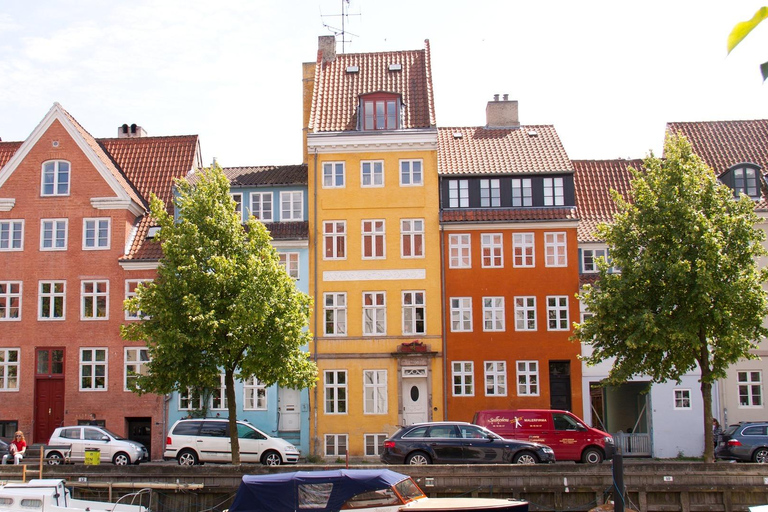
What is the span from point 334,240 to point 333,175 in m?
3.04

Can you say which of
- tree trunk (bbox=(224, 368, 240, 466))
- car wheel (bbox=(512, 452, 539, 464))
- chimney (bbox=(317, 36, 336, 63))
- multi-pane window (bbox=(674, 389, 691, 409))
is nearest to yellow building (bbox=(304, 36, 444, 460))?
chimney (bbox=(317, 36, 336, 63))

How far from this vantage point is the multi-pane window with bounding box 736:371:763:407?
37.7 meters

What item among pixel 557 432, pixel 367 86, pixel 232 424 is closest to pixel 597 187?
pixel 367 86

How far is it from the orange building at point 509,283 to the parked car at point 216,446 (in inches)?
Answer: 366

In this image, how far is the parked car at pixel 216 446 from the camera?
3078cm

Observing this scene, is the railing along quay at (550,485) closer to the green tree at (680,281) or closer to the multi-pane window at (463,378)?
the green tree at (680,281)

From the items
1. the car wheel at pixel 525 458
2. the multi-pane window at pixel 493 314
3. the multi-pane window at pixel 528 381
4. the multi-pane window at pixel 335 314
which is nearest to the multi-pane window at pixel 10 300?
the multi-pane window at pixel 335 314

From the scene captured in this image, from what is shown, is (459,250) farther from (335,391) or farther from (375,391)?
(335,391)

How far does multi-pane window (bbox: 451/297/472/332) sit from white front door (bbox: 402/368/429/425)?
2.49 meters

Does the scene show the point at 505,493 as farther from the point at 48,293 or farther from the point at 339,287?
the point at 48,293

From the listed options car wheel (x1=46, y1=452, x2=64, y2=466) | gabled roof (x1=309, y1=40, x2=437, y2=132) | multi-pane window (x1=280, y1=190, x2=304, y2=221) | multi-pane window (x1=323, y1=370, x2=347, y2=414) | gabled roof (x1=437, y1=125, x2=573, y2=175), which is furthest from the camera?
multi-pane window (x1=280, y1=190, x2=304, y2=221)

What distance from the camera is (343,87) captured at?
41.6 metres

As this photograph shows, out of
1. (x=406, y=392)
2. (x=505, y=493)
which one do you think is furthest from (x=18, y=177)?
(x=505, y=493)

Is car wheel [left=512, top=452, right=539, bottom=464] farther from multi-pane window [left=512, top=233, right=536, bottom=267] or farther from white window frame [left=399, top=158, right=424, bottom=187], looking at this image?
white window frame [left=399, top=158, right=424, bottom=187]
